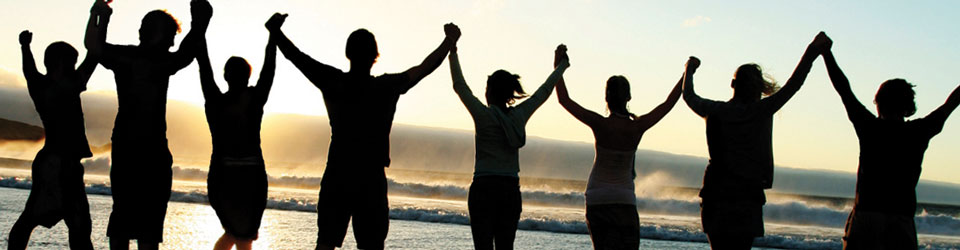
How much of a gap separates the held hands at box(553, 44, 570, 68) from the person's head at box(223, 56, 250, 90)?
2.00m

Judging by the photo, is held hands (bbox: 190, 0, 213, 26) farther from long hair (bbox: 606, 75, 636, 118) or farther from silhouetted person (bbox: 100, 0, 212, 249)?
long hair (bbox: 606, 75, 636, 118)

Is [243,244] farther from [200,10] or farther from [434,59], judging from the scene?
[434,59]

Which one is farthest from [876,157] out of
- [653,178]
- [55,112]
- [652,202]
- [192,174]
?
[192,174]

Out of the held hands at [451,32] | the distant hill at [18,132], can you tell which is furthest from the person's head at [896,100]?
the distant hill at [18,132]

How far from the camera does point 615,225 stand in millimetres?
5059

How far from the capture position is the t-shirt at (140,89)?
4.69m

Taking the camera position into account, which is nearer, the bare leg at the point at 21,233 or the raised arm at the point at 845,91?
the raised arm at the point at 845,91

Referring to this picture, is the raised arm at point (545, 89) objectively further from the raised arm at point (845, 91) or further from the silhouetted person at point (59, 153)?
the silhouetted person at point (59, 153)

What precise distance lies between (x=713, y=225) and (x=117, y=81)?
3.62 meters

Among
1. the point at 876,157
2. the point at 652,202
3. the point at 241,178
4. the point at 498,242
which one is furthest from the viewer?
the point at 652,202

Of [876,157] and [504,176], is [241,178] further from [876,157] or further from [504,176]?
[876,157]

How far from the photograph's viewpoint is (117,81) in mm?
4746

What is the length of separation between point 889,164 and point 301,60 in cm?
318

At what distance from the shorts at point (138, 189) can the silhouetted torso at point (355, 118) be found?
114cm
